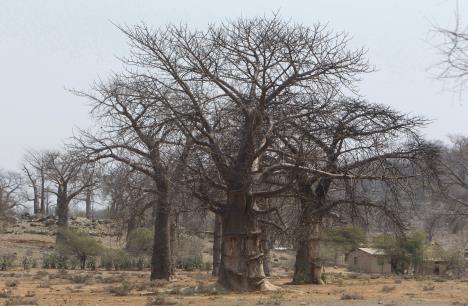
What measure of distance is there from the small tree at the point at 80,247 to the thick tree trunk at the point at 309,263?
2027cm

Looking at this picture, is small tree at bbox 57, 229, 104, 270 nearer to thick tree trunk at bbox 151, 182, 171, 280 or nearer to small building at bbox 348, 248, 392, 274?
thick tree trunk at bbox 151, 182, 171, 280

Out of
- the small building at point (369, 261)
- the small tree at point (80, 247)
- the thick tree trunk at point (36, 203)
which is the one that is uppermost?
the thick tree trunk at point (36, 203)

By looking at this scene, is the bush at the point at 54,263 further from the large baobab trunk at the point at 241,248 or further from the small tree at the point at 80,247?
the large baobab trunk at the point at 241,248

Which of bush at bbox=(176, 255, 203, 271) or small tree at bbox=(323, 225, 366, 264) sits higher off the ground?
small tree at bbox=(323, 225, 366, 264)

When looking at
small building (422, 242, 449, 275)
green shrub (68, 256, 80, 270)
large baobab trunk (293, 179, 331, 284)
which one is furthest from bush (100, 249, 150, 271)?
small building (422, 242, 449, 275)

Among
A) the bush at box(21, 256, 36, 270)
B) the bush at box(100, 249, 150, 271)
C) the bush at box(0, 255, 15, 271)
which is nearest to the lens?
the bush at box(0, 255, 15, 271)

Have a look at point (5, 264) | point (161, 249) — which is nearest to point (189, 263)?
point (5, 264)

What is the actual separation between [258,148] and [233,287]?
13.6ft

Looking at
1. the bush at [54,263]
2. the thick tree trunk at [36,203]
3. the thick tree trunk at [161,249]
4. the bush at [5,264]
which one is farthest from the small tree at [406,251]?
the thick tree trunk at [36,203]

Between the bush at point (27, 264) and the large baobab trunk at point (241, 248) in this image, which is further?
the bush at point (27, 264)

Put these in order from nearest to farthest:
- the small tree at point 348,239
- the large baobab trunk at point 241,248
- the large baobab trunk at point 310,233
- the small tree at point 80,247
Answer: the large baobab trunk at point 241,248, the large baobab trunk at point 310,233, the small tree at point 80,247, the small tree at point 348,239

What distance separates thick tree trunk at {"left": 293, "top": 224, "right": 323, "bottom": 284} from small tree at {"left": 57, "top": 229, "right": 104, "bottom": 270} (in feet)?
66.5

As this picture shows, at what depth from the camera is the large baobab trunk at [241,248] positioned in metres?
19.6

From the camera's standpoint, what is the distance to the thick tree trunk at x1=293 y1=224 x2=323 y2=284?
1032 inches
